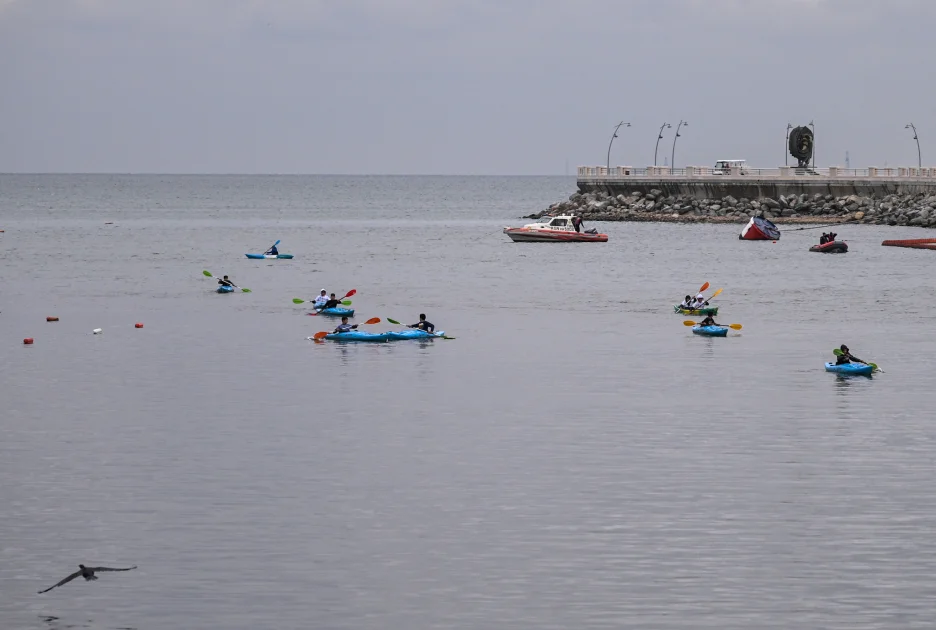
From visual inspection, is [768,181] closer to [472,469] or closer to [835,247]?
[835,247]

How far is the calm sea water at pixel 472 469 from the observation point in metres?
20.0

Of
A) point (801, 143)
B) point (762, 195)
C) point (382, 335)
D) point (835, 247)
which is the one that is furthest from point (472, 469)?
point (801, 143)

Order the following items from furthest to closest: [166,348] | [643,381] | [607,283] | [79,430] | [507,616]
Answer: [607,283]
[166,348]
[643,381]
[79,430]
[507,616]

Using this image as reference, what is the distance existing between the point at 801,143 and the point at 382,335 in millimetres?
100804

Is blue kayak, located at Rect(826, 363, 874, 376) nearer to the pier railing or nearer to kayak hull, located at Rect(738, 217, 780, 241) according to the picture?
kayak hull, located at Rect(738, 217, 780, 241)

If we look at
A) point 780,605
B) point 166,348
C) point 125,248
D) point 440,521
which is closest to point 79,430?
point 440,521

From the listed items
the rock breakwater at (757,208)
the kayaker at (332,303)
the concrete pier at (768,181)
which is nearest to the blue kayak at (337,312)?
the kayaker at (332,303)

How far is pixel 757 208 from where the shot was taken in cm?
12462

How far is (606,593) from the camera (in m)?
20.1

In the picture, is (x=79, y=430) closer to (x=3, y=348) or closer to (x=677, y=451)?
(x=677, y=451)

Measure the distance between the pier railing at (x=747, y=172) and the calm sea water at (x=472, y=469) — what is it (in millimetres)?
61648

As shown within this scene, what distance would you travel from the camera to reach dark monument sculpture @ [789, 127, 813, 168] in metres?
140

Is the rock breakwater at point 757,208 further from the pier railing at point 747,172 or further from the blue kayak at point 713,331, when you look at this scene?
the blue kayak at point 713,331

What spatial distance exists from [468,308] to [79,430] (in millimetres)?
30060
